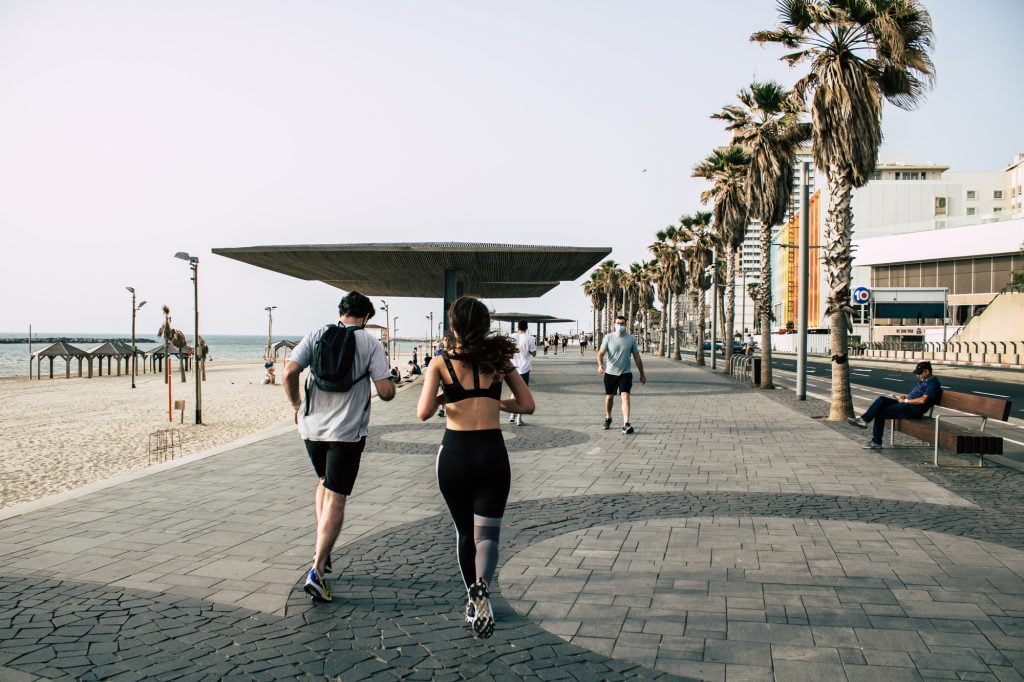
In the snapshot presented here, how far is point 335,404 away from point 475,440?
1.08 m

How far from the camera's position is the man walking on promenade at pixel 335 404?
4.33 m

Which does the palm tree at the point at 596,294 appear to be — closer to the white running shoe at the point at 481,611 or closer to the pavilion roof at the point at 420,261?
the pavilion roof at the point at 420,261

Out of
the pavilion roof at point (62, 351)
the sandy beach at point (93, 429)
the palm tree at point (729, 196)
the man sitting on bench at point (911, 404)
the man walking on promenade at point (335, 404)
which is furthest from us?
the pavilion roof at point (62, 351)

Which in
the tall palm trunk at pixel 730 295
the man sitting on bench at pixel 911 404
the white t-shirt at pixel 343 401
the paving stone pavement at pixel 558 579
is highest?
the tall palm trunk at pixel 730 295

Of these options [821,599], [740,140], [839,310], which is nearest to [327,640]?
[821,599]

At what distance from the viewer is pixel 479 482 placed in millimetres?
3709

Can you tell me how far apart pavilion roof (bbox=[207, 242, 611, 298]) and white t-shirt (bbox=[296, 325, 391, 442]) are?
653 inches

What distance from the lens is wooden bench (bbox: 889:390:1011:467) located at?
27.3 ft

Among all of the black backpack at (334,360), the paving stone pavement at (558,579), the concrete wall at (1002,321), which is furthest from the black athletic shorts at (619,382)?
the concrete wall at (1002,321)

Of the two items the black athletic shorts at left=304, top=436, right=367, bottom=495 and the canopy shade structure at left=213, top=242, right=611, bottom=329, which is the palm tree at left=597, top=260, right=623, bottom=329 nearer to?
the canopy shade structure at left=213, top=242, right=611, bottom=329

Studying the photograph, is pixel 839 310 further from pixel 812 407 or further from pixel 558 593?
pixel 558 593

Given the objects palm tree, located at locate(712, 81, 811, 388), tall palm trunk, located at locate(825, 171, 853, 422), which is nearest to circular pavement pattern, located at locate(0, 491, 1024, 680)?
tall palm trunk, located at locate(825, 171, 853, 422)

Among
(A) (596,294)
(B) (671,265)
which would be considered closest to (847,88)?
(B) (671,265)

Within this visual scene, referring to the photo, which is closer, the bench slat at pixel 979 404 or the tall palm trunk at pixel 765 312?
the bench slat at pixel 979 404
